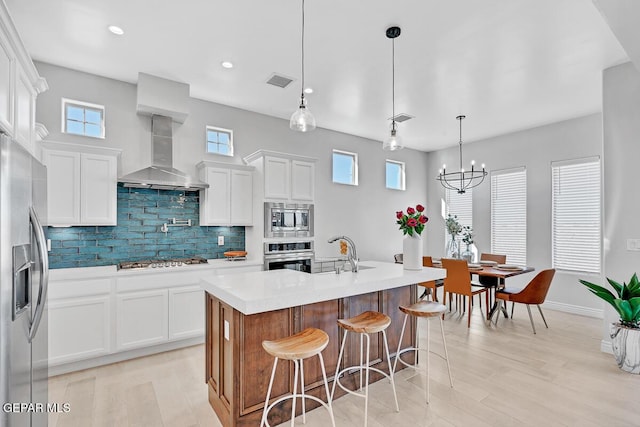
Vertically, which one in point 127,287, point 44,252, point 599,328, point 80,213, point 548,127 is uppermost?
point 548,127

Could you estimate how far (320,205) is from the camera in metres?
5.59

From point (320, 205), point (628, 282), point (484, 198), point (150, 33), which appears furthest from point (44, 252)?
point (484, 198)

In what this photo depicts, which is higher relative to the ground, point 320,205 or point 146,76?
point 146,76

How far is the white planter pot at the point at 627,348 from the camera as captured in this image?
2986 mm

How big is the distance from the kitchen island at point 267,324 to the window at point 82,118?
261 centimetres

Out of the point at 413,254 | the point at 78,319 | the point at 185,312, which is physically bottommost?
the point at 185,312

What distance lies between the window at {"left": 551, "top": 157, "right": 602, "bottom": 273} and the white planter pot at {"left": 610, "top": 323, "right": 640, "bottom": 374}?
2259 millimetres

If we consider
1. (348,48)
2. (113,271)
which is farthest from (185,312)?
(348,48)

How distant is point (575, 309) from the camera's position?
500 cm

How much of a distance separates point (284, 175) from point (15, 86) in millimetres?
2775

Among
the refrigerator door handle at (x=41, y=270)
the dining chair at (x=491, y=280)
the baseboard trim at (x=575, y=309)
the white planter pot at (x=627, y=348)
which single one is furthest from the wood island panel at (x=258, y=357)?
the baseboard trim at (x=575, y=309)

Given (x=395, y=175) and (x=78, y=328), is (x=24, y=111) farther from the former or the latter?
(x=395, y=175)

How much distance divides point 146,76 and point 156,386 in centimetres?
325

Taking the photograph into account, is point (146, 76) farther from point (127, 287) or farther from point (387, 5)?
point (387, 5)
